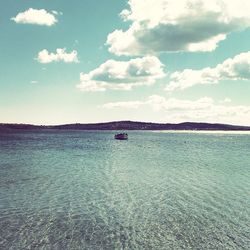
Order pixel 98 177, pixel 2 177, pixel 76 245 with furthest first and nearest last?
pixel 98 177 < pixel 2 177 < pixel 76 245

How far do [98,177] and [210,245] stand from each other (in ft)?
82.6

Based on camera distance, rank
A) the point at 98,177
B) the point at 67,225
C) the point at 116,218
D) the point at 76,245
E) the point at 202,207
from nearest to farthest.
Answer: the point at 76,245, the point at 67,225, the point at 116,218, the point at 202,207, the point at 98,177

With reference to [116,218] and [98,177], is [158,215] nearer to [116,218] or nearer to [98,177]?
[116,218]

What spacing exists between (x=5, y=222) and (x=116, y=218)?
697 cm

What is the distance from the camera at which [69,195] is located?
29.4 metres

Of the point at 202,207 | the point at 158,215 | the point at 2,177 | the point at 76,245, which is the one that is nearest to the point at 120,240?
the point at 76,245

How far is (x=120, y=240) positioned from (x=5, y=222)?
7.52 metres

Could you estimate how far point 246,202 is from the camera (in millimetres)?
27797

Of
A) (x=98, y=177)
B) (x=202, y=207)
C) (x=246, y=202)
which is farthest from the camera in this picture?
(x=98, y=177)

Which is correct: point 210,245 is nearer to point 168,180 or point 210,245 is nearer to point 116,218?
point 116,218

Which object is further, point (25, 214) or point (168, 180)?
point (168, 180)

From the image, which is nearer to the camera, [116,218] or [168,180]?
[116,218]

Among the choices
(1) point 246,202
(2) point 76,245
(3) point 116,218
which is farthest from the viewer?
(1) point 246,202

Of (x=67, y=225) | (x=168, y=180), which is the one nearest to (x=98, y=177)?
(x=168, y=180)
